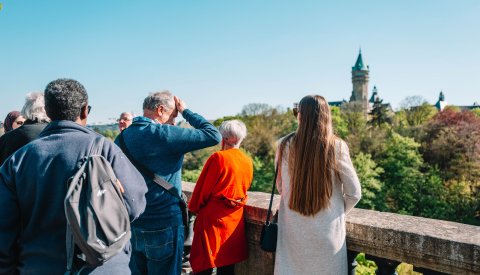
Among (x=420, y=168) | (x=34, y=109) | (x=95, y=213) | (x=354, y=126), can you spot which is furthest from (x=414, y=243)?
(x=354, y=126)

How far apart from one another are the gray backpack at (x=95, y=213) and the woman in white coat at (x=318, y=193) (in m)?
1.24

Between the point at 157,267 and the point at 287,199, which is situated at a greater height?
the point at 287,199

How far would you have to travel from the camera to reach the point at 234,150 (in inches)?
137

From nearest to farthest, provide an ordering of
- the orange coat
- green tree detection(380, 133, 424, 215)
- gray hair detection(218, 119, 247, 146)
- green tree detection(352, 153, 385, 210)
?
the orange coat < gray hair detection(218, 119, 247, 146) < green tree detection(352, 153, 385, 210) < green tree detection(380, 133, 424, 215)

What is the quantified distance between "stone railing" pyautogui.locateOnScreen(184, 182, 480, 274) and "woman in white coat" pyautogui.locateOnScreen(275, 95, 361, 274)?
0.49 feet

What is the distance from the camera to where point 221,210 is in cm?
337

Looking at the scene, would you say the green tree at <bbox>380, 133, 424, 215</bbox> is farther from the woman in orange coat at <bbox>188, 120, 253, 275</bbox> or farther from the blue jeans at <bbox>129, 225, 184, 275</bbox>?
the blue jeans at <bbox>129, 225, 184, 275</bbox>

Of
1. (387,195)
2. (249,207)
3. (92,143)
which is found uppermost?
(92,143)

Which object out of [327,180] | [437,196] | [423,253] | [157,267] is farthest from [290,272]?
[437,196]

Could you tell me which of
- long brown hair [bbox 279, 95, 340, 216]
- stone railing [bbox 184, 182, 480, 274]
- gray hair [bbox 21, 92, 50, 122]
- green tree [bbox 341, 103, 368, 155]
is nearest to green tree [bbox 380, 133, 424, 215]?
green tree [bbox 341, 103, 368, 155]

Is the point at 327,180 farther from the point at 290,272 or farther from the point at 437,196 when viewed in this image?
the point at 437,196

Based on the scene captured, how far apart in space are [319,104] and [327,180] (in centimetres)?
54

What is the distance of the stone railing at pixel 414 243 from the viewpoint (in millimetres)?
2182

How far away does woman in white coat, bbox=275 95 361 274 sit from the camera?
2629 millimetres
